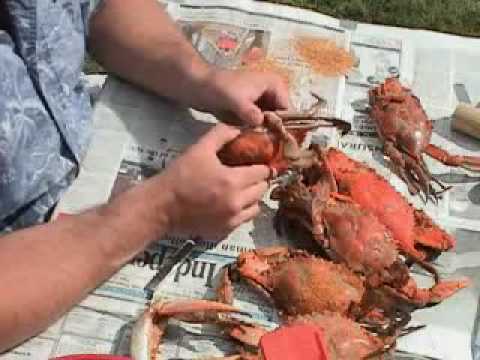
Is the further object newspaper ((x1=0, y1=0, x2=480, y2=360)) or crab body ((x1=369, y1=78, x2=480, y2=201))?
crab body ((x1=369, y1=78, x2=480, y2=201))

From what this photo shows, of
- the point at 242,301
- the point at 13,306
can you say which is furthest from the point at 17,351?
Answer: the point at 242,301

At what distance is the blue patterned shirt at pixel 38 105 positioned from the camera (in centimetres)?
145

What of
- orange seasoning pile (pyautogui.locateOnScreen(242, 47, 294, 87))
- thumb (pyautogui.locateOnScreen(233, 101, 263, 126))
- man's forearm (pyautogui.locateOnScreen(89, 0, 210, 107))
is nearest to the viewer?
thumb (pyautogui.locateOnScreen(233, 101, 263, 126))

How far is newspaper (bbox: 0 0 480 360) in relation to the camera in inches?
57.5

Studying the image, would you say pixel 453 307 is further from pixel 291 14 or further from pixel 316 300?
pixel 291 14

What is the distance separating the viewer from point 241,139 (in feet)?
5.07

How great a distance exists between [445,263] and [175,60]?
581mm

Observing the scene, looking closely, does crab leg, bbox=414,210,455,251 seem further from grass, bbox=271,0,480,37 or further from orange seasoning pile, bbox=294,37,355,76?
grass, bbox=271,0,480,37

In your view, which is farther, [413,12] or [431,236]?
[413,12]

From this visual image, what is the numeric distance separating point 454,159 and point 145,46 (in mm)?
597

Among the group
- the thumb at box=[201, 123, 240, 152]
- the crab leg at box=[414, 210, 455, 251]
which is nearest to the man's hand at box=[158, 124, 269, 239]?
the thumb at box=[201, 123, 240, 152]

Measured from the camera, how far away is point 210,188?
1.48 metres

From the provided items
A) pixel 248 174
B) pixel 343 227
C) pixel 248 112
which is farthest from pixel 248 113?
pixel 343 227

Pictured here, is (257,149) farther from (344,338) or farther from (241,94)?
(344,338)
